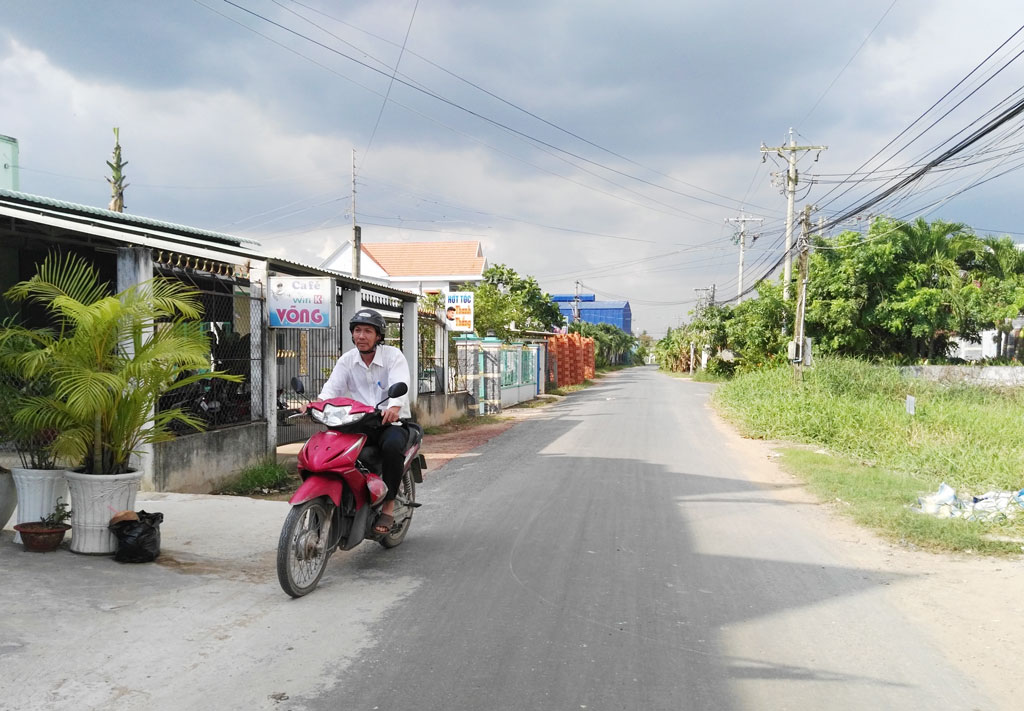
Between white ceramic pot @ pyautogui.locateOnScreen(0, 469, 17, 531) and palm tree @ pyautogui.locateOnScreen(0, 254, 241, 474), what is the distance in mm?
490

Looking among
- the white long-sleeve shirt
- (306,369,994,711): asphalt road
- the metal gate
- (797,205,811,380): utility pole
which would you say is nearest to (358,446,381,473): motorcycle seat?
the white long-sleeve shirt

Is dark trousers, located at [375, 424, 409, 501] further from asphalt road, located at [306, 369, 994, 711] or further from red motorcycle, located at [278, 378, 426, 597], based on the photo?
asphalt road, located at [306, 369, 994, 711]

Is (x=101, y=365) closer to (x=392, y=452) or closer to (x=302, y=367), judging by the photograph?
(x=392, y=452)

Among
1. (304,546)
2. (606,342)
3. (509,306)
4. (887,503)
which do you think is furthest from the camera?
(606,342)

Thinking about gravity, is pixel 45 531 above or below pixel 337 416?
below

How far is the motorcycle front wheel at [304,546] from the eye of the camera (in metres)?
4.66

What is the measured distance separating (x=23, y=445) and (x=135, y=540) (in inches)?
44.8

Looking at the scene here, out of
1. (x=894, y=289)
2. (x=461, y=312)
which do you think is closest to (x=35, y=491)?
(x=461, y=312)

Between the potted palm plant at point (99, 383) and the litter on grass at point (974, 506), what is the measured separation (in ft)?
22.9

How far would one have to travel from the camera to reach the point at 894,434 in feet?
45.5

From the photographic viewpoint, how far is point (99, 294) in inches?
236

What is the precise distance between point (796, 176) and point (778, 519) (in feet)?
94.1

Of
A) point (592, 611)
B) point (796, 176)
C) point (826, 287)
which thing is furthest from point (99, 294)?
point (796, 176)

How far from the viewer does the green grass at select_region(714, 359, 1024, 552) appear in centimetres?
759
